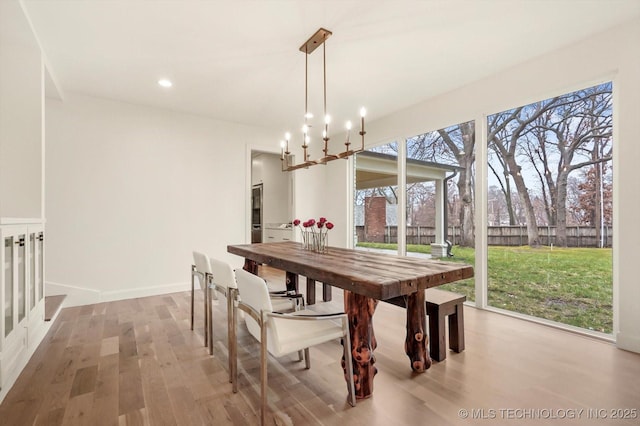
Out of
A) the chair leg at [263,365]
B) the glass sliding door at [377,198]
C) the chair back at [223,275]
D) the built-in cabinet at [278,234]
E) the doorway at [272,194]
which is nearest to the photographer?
the chair leg at [263,365]

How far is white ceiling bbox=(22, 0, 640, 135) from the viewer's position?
2.30m

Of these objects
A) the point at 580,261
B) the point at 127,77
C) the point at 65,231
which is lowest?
the point at 580,261

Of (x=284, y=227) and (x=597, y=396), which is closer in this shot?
(x=597, y=396)

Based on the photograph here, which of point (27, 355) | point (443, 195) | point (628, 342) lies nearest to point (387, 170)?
point (443, 195)

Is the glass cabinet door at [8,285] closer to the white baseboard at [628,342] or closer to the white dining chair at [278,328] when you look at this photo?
the white dining chair at [278,328]

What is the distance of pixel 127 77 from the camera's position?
336 cm

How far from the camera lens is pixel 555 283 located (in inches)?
121

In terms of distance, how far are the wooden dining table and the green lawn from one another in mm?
1671

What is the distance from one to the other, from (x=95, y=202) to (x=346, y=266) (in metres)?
3.58

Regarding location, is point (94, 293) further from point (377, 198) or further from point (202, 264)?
point (377, 198)

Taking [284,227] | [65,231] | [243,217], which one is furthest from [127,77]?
[284,227]

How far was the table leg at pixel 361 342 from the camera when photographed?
1.81 metres

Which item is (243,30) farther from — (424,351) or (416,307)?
(424,351)

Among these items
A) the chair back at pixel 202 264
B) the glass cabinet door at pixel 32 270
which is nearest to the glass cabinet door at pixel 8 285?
the glass cabinet door at pixel 32 270
